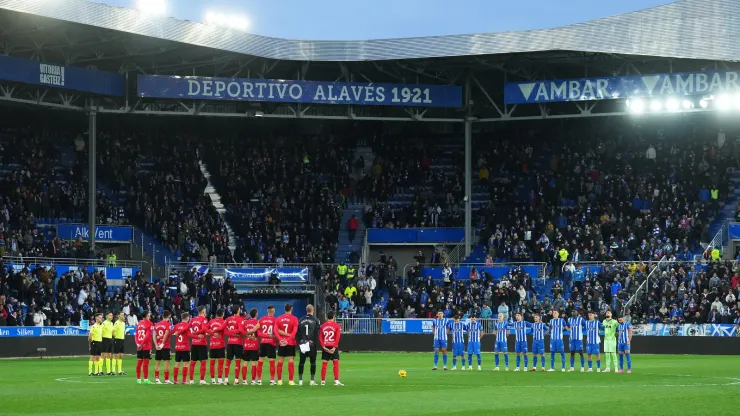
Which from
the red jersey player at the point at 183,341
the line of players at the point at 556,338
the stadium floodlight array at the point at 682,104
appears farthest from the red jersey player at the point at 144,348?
the stadium floodlight array at the point at 682,104

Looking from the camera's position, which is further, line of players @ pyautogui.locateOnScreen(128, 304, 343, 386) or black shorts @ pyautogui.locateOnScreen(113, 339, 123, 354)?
black shorts @ pyautogui.locateOnScreen(113, 339, 123, 354)

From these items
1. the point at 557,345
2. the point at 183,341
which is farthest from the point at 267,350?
the point at 557,345

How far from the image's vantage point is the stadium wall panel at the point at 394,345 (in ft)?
151

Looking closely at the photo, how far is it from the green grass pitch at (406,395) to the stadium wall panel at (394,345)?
372 inches

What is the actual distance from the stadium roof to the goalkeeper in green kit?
2026 cm

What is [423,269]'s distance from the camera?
58.4m

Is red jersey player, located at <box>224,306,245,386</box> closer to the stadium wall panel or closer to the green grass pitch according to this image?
the green grass pitch

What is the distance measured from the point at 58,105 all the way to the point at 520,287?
21.8 meters

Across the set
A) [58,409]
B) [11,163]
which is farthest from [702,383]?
[11,163]

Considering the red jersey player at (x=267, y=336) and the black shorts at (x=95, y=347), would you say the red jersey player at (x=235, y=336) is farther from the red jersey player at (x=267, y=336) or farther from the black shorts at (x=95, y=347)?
the black shorts at (x=95, y=347)

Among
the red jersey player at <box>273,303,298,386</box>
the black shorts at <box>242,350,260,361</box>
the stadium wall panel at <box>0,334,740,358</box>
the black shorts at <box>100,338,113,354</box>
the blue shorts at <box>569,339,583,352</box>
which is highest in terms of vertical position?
the red jersey player at <box>273,303,298,386</box>

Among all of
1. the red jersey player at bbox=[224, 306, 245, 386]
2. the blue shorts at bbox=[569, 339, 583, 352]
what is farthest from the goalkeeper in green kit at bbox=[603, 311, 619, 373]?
the red jersey player at bbox=[224, 306, 245, 386]

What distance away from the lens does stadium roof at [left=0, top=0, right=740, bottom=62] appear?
5169 centimetres

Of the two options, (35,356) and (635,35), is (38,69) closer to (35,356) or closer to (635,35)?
(35,356)
